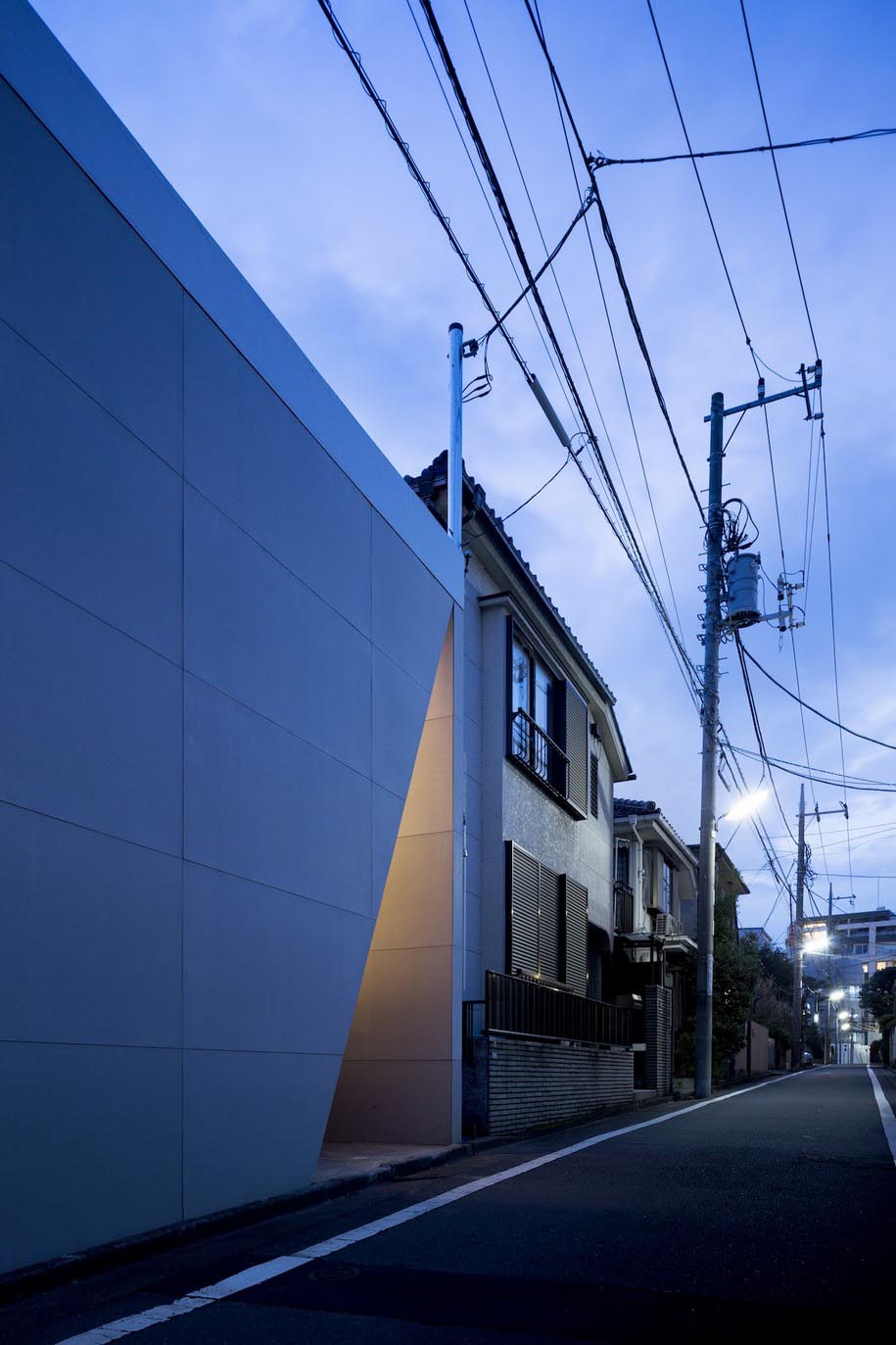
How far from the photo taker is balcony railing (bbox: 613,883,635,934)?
81.6ft

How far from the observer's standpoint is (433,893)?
12.0 meters

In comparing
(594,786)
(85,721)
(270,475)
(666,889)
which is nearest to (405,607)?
(270,475)

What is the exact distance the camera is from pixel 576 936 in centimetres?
1912

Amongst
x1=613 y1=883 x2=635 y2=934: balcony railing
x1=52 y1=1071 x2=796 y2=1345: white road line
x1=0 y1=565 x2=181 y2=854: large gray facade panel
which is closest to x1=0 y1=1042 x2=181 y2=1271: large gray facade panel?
x1=52 y1=1071 x2=796 y2=1345: white road line

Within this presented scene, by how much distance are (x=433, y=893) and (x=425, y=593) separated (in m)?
3.13

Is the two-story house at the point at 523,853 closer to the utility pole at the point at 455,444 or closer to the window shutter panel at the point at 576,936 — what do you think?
the window shutter panel at the point at 576,936

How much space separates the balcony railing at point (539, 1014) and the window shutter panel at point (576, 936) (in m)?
0.64

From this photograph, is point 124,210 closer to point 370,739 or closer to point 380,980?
point 370,739

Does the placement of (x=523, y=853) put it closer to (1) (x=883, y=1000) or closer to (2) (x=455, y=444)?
(2) (x=455, y=444)

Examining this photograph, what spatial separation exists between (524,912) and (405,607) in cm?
649

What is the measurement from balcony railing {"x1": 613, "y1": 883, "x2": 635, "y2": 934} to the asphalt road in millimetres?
16051

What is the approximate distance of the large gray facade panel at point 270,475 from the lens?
297 inches

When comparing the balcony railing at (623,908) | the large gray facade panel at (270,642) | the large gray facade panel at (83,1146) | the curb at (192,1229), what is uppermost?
the large gray facade panel at (270,642)

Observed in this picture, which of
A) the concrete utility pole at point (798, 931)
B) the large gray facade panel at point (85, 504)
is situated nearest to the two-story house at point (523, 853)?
the large gray facade panel at point (85, 504)
